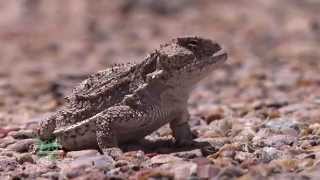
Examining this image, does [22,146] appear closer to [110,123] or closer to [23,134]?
[23,134]

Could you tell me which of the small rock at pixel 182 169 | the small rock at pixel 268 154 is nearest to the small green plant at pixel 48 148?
the small rock at pixel 182 169

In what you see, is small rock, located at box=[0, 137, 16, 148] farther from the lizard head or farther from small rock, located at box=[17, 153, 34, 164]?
the lizard head

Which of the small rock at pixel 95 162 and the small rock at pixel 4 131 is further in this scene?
the small rock at pixel 4 131

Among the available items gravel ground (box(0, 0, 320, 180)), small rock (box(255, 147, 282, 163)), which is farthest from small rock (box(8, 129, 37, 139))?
small rock (box(255, 147, 282, 163))

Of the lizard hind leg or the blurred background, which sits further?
the blurred background

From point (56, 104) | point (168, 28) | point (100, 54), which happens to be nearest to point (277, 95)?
point (56, 104)

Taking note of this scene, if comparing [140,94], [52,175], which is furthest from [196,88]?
[52,175]

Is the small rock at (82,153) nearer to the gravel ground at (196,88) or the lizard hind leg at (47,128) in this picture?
the gravel ground at (196,88)
